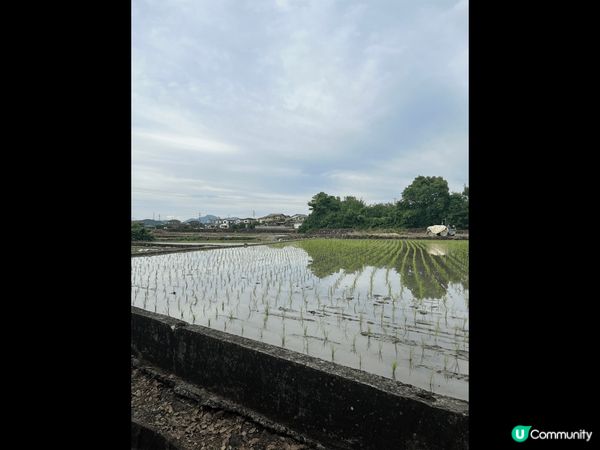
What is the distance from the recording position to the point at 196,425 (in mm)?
2605

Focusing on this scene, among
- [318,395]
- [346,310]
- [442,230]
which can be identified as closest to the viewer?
[318,395]

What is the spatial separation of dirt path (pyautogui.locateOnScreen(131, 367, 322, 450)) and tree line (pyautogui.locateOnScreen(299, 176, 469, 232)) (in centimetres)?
1089

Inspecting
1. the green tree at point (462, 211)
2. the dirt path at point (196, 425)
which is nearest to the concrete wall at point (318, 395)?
the dirt path at point (196, 425)

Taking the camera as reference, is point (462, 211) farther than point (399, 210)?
No

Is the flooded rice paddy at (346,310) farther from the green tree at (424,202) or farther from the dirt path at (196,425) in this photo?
the green tree at (424,202)

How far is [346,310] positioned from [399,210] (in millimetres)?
29907
